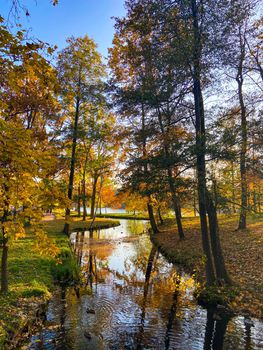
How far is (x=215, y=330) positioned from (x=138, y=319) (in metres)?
2.05

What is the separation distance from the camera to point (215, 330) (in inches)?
268

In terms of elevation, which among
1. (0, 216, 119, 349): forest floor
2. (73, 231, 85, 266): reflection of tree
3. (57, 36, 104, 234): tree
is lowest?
(73, 231, 85, 266): reflection of tree

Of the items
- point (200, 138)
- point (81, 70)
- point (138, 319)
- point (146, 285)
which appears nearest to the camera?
point (138, 319)

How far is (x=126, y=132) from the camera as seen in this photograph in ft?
58.3

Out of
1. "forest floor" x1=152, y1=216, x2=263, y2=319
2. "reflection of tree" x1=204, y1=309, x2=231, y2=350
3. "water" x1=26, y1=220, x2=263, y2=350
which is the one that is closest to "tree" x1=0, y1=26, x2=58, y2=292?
"water" x1=26, y1=220, x2=263, y2=350

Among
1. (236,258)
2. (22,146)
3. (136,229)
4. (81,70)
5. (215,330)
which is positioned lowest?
(215,330)

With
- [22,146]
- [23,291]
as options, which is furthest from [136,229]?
[22,146]

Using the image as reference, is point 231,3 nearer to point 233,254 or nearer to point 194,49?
point 194,49

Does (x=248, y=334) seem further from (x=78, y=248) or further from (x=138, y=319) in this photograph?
(x=78, y=248)

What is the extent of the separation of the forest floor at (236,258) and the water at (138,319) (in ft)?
2.17

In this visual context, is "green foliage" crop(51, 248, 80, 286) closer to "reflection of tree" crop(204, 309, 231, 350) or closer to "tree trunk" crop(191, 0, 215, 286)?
"tree trunk" crop(191, 0, 215, 286)

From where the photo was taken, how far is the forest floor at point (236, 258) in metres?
8.01

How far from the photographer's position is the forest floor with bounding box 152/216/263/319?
8.01 meters

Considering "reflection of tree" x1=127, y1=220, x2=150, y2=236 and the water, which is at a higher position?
"reflection of tree" x1=127, y1=220, x2=150, y2=236
